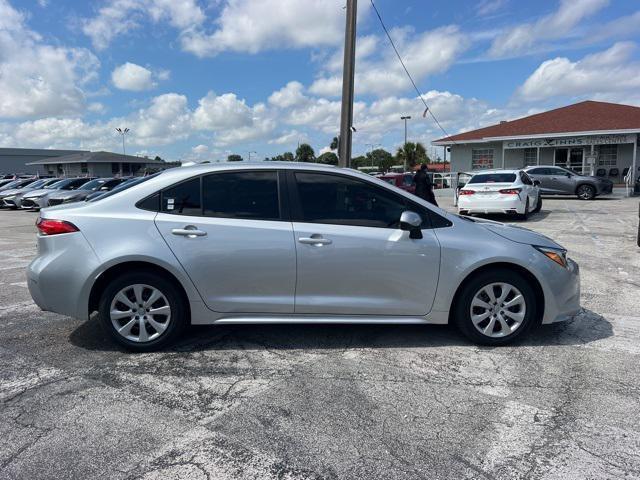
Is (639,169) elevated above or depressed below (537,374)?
above

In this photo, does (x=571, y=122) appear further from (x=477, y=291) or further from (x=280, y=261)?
(x=280, y=261)

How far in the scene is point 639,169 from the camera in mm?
26500

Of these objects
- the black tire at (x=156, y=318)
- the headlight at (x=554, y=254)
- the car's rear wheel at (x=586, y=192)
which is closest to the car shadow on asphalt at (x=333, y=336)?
the black tire at (x=156, y=318)

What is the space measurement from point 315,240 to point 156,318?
5.07ft

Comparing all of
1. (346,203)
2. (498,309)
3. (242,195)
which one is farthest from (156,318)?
(498,309)

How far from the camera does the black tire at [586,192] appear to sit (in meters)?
21.3

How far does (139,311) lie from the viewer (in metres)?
4.34

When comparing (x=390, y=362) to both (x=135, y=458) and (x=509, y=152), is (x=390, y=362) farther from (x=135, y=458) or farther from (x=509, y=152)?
(x=509, y=152)

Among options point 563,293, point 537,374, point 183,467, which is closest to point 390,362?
point 537,374

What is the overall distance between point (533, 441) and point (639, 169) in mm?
28618

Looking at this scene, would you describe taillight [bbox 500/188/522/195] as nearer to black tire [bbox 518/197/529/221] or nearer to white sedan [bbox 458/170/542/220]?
white sedan [bbox 458/170/542/220]

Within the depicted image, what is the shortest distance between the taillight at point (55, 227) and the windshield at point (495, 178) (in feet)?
41.5

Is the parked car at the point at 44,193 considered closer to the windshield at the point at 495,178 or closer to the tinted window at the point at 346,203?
the windshield at the point at 495,178

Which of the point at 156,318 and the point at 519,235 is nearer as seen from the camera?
the point at 156,318
